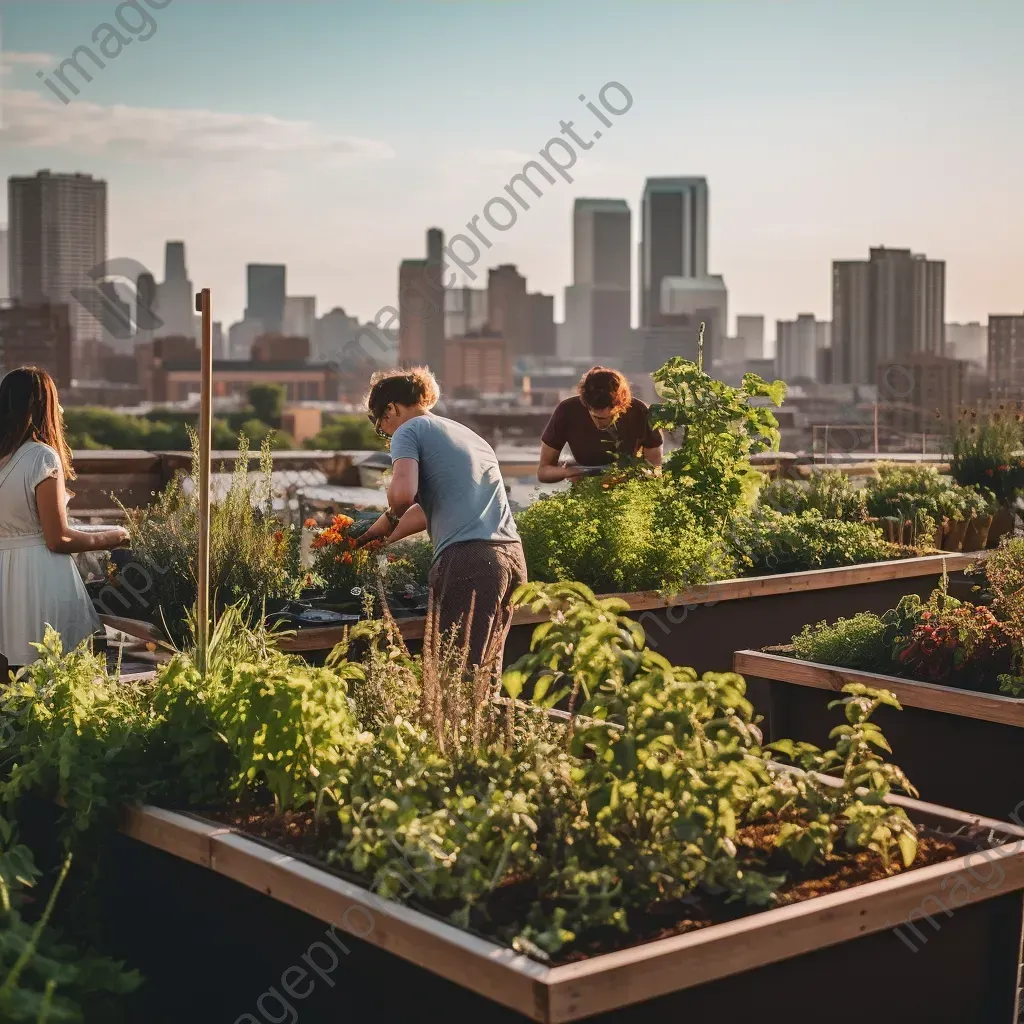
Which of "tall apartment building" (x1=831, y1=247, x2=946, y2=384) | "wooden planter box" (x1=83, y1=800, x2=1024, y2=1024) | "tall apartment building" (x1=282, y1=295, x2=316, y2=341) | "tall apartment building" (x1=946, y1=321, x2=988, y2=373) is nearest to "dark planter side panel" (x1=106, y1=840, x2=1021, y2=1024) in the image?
"wooden planter box" (x1=83, y1=800, x2=1024, y2=1024)

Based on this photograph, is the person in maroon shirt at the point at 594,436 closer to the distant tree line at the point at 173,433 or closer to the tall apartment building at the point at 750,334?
the distant tree line at the point at 173,433

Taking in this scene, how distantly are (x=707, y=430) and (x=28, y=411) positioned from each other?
2.96m

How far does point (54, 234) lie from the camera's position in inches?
3022

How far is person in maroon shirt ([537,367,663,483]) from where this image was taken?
566 cm

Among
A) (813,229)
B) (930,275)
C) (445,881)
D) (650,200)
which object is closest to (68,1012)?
(445,881)

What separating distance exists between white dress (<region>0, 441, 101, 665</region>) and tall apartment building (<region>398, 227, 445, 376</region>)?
34.5m

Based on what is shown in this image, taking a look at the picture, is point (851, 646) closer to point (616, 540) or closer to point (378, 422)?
point (616, 540)

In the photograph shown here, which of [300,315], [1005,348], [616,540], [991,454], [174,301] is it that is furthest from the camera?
[300,315]

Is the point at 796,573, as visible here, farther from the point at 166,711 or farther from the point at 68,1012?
the point at 68,1012

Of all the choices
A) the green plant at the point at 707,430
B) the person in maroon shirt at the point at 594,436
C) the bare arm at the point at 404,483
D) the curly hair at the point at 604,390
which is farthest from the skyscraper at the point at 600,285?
the bare arm at the point at 404,483

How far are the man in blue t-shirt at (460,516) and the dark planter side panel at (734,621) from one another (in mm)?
955

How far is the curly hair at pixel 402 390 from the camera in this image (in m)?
4.16

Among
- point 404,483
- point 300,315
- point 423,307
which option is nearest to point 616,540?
point 404,483

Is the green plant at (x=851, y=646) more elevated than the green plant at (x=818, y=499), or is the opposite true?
the green plant at (x=818, y=499)
